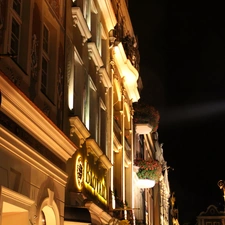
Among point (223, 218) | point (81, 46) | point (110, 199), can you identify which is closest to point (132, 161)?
point (110, 199)

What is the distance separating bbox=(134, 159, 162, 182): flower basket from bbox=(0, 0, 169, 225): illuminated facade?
8.44 m

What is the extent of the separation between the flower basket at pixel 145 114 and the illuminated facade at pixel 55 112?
953 cm

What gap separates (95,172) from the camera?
1844 cm

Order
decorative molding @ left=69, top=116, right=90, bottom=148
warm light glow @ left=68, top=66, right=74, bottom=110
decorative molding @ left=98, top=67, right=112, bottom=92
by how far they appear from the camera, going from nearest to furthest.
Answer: decorative molding @ left=69, top=116, right=90, bottom=148 → warm light glow @ left=68, top=66, right=74, bottom=110 → decorative molding @ left=98, top=67, right=112, bottom=92

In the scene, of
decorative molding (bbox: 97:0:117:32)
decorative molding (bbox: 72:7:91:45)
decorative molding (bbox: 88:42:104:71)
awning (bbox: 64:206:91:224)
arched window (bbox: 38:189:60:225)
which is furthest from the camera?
decorative molding (bbox: 97:0:117:32)

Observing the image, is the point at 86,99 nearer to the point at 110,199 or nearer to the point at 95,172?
the point at 95,172

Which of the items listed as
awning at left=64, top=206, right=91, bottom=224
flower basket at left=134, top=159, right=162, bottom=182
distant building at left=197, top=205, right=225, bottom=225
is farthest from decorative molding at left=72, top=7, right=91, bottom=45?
distant building at left=197, top=205, right=225, bottom=225

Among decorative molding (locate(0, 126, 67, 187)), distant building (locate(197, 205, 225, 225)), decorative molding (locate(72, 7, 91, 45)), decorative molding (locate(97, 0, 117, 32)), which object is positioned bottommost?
decorative molding (locate(0, 126, 67, 187))

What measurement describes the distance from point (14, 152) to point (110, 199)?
475 inches

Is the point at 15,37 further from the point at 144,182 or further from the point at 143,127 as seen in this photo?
the point at 144,182

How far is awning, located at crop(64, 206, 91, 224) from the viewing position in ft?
46.0

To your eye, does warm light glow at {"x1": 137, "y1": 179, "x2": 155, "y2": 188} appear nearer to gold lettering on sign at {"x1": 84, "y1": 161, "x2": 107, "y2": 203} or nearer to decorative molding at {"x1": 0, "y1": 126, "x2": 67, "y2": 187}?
gold lettering on sign at {"x1": 84, "y1": 161, "x2": 107, "y2": 203}

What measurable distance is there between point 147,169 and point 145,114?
140 inches

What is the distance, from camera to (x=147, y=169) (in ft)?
108
